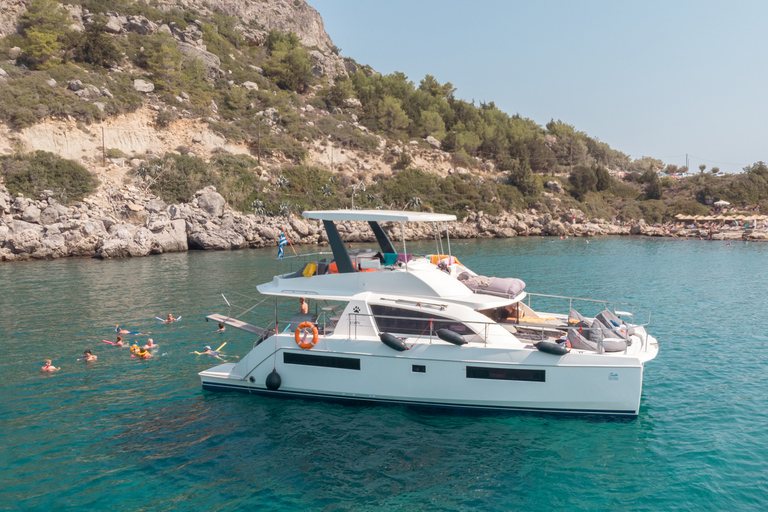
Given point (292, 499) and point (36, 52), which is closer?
point (292, 499)

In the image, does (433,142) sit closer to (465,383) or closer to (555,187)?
(555,187)

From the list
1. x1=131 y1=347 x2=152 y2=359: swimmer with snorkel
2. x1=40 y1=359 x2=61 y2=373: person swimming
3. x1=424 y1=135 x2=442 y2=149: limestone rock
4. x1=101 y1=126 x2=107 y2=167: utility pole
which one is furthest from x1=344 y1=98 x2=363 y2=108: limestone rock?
x1=40 y1=359 x2=61 y2=373: person swimming

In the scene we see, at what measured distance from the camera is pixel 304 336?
1282cm

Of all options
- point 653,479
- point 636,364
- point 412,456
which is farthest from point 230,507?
point 636,364

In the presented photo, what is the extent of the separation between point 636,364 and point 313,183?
67304 mm

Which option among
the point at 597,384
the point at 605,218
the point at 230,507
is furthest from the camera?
the point at 605,218

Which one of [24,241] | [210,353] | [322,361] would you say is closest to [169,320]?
[210,353]

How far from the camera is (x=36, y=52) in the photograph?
2638 inches

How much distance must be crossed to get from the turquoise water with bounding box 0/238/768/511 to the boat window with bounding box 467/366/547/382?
4.38 feet

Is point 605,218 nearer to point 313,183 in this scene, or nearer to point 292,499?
point 313,183

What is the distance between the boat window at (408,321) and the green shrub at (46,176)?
53.5m

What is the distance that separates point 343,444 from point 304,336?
3081mm

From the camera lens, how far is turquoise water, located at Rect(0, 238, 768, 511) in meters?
9.38

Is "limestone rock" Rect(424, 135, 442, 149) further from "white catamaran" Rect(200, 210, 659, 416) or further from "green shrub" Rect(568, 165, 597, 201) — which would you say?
"white catamaran" Rect(200, 210, 659, 416)
